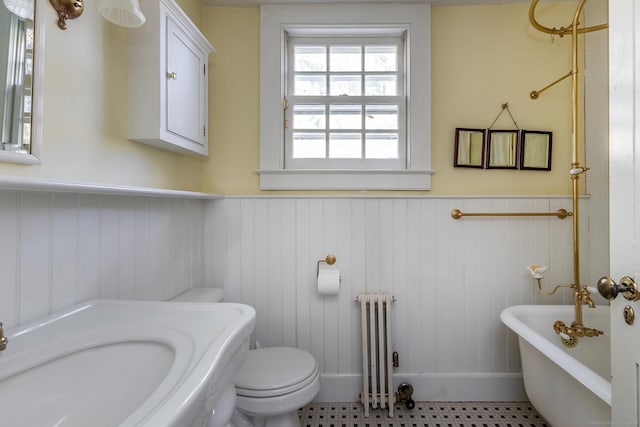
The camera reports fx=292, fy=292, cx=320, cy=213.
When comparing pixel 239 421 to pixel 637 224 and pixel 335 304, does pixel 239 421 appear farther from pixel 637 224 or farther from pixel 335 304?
pixel 637 224

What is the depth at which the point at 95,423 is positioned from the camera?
57 cm

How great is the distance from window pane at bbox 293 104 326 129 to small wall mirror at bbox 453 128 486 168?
31.8 inches

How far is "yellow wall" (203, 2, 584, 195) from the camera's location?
171cm

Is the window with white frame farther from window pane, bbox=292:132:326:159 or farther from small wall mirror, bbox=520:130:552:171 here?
small wall mirror, bbox=520:130:552:171

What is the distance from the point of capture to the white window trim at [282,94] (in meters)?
1.69

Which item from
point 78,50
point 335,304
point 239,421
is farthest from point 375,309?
point 78,50

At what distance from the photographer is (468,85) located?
1.72 meters

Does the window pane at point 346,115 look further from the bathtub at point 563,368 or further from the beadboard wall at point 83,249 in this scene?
the bathtub at point 563,368

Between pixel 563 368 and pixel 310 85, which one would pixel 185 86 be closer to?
pixel 310 85

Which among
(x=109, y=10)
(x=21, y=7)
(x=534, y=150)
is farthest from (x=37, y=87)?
(x=534, y=150)

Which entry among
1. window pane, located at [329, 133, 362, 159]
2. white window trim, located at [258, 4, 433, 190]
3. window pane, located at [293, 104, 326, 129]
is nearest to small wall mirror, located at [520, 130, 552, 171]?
white window trim, located at [258, 4, 433, 190]

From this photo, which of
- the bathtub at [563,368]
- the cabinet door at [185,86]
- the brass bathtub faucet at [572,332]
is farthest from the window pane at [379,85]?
the brass bathtub faucet at [572,332]

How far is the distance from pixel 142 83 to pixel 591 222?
7.78ft

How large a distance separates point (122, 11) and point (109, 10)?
39 mm
